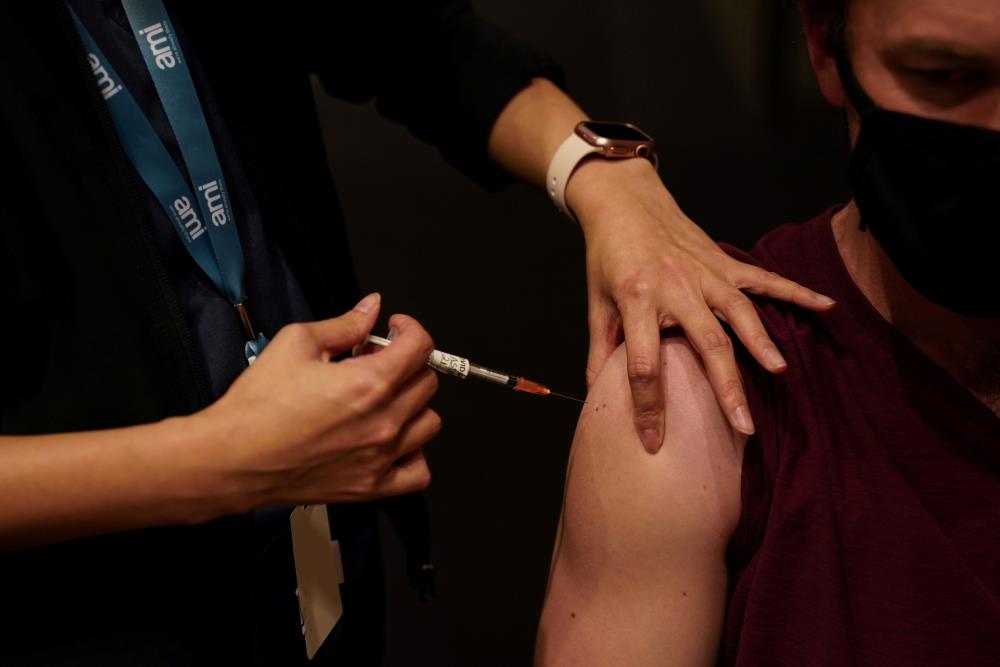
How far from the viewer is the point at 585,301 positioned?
2021mm

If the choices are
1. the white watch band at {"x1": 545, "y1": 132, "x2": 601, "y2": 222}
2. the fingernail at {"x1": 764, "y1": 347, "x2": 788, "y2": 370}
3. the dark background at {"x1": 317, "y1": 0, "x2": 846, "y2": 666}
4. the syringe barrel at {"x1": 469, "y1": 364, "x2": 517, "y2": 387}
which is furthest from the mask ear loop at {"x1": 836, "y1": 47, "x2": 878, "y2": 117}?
the dark background at {"x1": 317, "y1": 0, "x2": 846, "y2": 666}

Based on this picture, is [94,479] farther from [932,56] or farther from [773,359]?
[932,56]

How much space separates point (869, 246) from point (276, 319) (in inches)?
29.2

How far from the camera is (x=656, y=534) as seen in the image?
3.17ft

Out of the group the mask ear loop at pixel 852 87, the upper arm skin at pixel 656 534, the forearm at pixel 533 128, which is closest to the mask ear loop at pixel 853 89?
the mask ear loop at pixel 852 87

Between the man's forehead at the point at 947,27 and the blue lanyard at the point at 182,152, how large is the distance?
77 cm

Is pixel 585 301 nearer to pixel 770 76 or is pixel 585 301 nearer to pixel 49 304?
pixel 770 76

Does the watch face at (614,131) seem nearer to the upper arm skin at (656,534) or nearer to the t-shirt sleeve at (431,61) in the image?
the t-shirt sleeve at (431,61)

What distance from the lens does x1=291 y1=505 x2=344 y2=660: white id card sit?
1.13 m

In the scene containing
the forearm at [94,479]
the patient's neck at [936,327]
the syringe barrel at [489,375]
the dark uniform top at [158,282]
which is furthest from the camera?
the syringe barrel at [489,375]

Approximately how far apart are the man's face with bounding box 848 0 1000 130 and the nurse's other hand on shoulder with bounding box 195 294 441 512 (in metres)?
0.57

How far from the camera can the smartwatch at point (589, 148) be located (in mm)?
1306

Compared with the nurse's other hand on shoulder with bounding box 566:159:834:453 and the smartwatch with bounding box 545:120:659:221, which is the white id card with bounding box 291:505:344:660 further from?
the smartwatch with bounding box 545:120:659:221

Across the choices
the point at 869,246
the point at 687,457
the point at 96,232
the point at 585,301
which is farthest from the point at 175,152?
the point at 585,301
